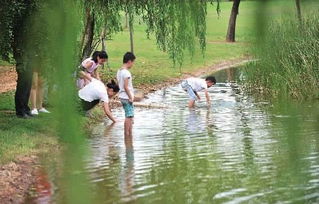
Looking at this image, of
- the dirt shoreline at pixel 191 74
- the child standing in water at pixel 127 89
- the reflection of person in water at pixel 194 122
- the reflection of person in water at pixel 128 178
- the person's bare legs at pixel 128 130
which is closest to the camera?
the reflection of person in water at pixel 128 178

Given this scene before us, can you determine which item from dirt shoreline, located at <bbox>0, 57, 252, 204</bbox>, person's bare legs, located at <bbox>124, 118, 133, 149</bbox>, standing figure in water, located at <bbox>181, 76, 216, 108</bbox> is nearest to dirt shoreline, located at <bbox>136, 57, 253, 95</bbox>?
standing figure in water, located at <bbox>181, 76, 216, 108</bbox>

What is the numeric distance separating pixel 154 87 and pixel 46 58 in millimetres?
19494

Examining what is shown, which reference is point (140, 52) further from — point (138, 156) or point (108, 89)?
point (138, 156)

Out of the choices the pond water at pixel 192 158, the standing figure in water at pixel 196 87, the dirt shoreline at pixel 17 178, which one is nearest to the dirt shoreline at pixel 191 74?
the standing figure in water at pixel 196 87

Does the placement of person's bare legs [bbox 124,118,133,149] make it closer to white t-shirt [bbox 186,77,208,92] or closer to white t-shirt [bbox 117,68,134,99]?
white t-shirt [bbox 117,68,134,99]

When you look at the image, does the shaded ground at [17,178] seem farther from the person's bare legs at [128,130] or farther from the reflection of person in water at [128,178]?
the person's bare legs at [128,130]

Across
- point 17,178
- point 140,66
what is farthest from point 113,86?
point 140,66

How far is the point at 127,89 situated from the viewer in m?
10.8

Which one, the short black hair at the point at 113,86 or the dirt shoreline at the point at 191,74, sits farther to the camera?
the dirt shoreline at the point at 191,74

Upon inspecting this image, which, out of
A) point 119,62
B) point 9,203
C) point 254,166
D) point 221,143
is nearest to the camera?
point 9,203

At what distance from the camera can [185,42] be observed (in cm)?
126

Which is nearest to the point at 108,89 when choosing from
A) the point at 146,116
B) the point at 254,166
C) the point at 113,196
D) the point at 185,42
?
the point at 146,116

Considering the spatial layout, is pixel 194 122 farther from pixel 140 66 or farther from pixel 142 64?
pixel 142 64

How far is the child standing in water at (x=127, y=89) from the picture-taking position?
1070 centimetres
